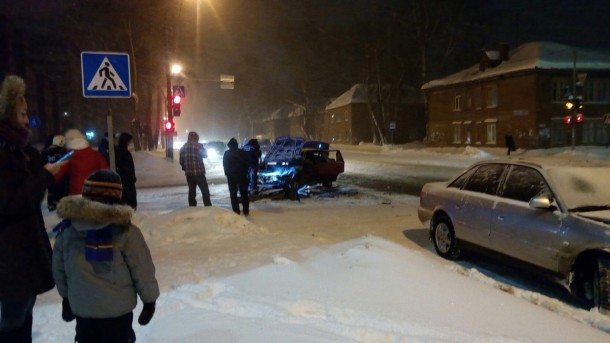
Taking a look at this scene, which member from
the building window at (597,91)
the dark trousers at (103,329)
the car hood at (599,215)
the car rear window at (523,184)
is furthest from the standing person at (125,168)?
the building window at (597,91)

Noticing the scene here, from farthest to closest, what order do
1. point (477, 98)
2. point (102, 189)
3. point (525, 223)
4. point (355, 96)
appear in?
point (355, 96), point (477, 98), point (525, 223), point (102, 189)

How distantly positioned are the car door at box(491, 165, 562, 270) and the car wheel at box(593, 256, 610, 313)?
52cm

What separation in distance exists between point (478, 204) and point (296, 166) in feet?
27.5

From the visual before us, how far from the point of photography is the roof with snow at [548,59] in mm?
38156

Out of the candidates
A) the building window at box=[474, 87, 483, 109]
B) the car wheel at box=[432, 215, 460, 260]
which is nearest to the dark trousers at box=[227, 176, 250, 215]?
the car wheel at box=[432, 215, 460, 260]

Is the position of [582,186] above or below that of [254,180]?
above

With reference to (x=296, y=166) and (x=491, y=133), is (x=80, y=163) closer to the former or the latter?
(x=296, y=166)

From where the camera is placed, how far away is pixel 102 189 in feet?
9.41

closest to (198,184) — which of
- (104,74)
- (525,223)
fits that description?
(104,74)

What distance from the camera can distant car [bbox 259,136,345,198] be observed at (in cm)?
1450

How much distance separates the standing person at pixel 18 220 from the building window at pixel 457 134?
46692 millimetres

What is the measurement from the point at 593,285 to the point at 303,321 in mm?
3146

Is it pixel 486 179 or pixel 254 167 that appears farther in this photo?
pixel 254 167

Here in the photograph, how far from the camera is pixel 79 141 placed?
6.78 meters
